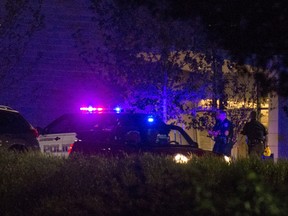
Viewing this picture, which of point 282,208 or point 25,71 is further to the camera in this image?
point 25,71

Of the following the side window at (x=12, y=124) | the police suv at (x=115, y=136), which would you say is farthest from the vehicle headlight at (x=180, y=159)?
the side window at (x=12, y=124)

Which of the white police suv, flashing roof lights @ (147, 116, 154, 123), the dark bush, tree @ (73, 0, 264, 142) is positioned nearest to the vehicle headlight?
the dark bush

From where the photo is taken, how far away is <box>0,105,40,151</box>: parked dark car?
1432cm

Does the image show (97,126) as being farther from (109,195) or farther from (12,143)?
(109,195)

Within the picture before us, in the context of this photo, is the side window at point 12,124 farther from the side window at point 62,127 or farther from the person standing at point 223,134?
the person standing at point 223,134

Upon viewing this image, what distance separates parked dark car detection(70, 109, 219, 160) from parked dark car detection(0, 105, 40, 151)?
1.86 metres

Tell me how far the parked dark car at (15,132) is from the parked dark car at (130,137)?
1.86 m

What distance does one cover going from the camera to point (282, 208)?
643 centimetres

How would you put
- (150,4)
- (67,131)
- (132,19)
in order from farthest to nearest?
(132,19), (67,131), (150,4)

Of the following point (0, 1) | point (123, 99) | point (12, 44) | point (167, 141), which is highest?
point (0, 1)

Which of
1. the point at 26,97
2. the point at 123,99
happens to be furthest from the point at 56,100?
the point at 123,99

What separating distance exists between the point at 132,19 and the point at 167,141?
4.92 meters

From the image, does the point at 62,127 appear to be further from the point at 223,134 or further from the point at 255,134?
the point at 255,134

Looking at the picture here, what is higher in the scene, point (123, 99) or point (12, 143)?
point (123, 99)
